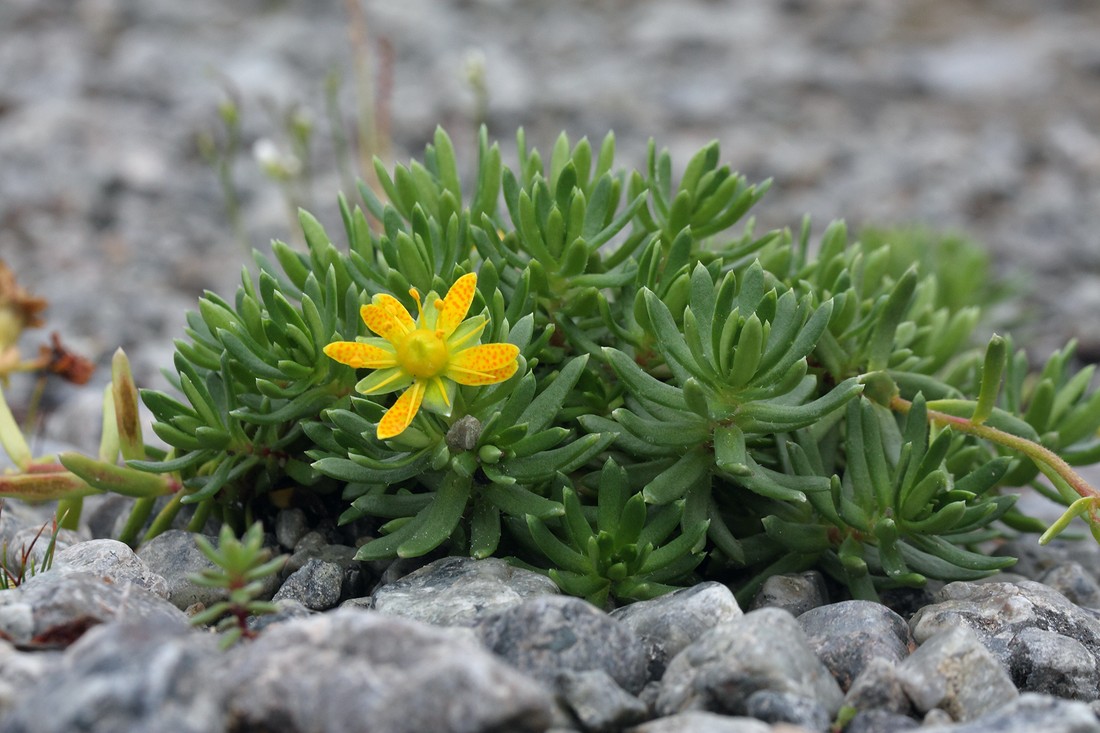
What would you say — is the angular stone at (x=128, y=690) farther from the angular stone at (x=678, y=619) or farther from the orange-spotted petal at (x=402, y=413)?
the angular stone at (x=678, y=619)

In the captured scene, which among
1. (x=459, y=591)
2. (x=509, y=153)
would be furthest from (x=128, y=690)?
(x=509, y=153)

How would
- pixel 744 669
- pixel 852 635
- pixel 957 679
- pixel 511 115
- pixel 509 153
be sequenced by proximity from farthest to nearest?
pixel 511 115 < pixel 509 153 < pixel 852 635 < pixel 957 679 < pixel 744 669

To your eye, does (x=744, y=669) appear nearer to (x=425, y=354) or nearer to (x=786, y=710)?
(x=786, y=710)

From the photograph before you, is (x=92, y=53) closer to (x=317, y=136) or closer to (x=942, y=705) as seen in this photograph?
(x=317, y=136)

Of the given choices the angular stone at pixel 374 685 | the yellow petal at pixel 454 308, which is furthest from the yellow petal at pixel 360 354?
the angular stone at pixel 374 685

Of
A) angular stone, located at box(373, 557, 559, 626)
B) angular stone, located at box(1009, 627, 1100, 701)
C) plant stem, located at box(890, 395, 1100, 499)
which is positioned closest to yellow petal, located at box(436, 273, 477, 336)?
angular stone, located at box(373, 557, 559, 626)

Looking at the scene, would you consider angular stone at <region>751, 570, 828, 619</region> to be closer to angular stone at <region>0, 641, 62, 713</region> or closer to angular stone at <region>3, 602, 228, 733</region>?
angular stone at <region>3, 602, 228, 733</region>
